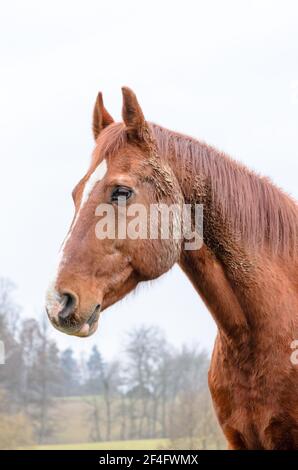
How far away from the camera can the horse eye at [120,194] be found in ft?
17.7

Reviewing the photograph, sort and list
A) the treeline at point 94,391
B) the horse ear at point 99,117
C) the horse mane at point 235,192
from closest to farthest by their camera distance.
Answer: the horse mane at point 235,192, the horse ear at point 99,117, the treeline at point 94,391

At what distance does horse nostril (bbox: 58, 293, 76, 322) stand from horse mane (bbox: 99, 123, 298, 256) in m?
1.40

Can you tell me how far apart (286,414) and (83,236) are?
212cm

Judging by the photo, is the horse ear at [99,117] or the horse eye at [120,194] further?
the horse ear at [99,117]

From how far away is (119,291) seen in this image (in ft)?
17.9

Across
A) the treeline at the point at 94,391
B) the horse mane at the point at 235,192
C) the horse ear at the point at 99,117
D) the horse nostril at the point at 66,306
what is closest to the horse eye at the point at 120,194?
the horse mane at the point at 235,192

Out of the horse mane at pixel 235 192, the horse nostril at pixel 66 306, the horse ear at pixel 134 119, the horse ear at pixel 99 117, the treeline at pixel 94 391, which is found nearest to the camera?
the horse nostril at pixel 66 306

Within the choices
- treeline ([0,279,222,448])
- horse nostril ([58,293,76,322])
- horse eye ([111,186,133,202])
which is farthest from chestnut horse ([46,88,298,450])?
treeline ([0,279,222,448])

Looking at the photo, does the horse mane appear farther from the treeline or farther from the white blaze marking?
the treeline

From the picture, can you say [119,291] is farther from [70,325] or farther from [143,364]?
[143,364]

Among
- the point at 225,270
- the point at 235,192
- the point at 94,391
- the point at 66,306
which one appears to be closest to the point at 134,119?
the point at 235,192

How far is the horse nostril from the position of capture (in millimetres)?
4938

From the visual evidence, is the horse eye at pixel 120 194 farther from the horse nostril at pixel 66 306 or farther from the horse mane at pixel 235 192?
the horse nostril at pixel 66 306

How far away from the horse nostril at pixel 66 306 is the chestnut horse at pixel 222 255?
209 millimetres
